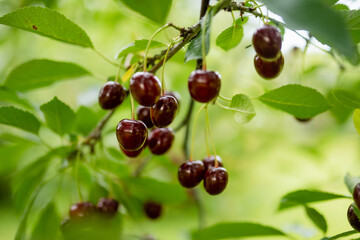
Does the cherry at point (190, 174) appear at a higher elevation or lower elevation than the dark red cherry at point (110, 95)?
lower

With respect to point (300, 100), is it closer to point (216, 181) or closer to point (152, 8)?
point (216, 181)

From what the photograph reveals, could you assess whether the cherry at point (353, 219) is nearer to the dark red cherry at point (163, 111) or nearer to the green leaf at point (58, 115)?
the dark red cherry at point (163, 111)

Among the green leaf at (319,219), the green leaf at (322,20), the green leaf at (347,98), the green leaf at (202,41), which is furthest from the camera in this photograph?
the green leaf at (319,219)

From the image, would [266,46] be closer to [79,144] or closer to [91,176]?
[79,144]

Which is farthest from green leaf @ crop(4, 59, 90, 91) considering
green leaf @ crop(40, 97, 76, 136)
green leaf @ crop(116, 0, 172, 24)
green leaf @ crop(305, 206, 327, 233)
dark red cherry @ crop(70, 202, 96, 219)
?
green leaf @ crop(305, 206, 327, 233)

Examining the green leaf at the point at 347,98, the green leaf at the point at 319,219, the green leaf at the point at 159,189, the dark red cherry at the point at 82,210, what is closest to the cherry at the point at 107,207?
the dark red cherry at the point at 82,210

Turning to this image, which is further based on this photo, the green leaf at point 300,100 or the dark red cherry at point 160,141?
the dark red cherry at point 160,141

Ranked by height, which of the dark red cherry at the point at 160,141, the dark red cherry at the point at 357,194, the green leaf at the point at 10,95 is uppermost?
the green leaf at the point at 10,95

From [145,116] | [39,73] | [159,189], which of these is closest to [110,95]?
[145,116]
